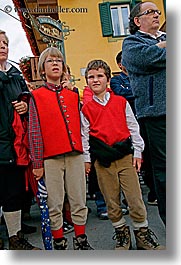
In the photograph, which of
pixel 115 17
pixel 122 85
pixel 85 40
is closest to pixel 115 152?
pixel 122 85

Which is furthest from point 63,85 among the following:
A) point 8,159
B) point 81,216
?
point 81,216

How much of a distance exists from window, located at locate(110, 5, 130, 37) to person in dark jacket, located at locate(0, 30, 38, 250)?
23.9 inches

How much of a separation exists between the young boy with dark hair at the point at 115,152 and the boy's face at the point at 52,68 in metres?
0.16

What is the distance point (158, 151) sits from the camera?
220cm

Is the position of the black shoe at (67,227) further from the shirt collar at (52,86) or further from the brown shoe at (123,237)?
the shirt collar at (52,86)

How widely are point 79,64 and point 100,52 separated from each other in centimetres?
14

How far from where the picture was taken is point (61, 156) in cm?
211

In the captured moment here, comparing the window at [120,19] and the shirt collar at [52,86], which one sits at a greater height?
the window at [120,19]

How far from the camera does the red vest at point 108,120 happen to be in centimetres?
214

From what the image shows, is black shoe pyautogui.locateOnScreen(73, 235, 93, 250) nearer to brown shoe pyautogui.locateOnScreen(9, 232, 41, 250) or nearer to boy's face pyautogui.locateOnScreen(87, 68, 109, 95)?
brown shoe pyautogui.locateOnScreen(9, 232, 41, 250)

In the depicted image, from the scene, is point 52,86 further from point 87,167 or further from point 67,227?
point 67,227

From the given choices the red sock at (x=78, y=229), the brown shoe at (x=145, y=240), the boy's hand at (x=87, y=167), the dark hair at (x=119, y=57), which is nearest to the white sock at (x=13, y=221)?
the red sock at (x=78, y=229)

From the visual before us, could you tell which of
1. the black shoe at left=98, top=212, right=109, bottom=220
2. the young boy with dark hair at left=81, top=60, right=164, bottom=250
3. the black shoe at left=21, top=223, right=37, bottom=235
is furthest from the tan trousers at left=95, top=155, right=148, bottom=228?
the black shoe at left=21, top=223, right=37, bottom=235

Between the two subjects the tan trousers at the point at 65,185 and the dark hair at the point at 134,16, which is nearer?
the tan trousers at the point at 65,185
